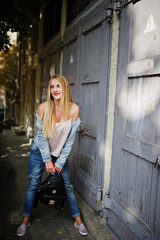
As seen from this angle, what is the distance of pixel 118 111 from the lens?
9.01 ft

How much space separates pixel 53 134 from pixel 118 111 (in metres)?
0.83

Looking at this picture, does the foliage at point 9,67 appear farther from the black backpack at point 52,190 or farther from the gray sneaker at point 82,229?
the gray sneaker at point 82,229

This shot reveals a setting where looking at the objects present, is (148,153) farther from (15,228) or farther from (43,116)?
(15,228)

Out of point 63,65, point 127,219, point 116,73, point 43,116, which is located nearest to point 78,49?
point 63,65

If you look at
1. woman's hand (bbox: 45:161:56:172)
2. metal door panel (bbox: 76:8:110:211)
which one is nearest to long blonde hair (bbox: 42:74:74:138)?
woman's hand (bbox: 45:161:56:172)

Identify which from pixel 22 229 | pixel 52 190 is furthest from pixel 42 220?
pixel 52 190

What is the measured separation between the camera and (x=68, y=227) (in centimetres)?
320

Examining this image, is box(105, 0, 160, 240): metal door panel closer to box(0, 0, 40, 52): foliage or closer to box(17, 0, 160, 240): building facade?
box(17, 0, 160, 240): building facade

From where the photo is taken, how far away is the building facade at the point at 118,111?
2.16 meters

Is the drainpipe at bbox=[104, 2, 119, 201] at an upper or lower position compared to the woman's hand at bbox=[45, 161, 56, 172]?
upper

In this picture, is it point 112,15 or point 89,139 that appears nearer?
point 112,15

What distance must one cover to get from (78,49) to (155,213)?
9.82 ft

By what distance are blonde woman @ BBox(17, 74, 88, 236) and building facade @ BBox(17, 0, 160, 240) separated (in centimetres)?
50

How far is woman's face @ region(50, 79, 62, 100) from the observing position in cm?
286
